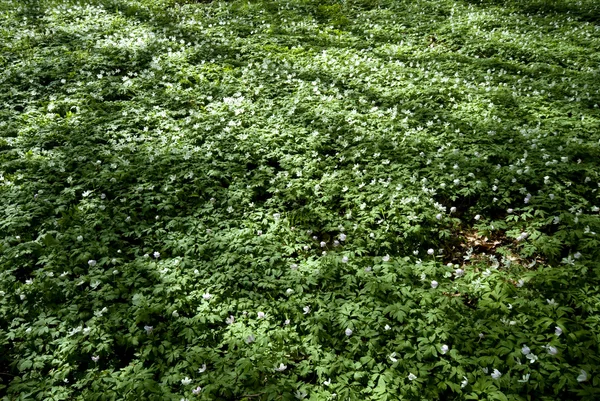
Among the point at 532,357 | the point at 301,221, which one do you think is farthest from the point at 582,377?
the point at 301,221

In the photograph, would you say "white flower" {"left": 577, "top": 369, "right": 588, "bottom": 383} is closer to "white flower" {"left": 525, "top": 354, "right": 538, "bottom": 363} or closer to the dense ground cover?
the dense ground cover

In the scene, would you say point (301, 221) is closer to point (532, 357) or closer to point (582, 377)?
point (532, 357)

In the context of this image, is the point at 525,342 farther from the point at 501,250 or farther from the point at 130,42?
the point at 130,42

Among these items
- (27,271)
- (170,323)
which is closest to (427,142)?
(170,323)

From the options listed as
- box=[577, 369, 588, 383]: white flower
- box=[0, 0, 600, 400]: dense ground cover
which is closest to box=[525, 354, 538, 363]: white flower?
box=[0, 0, 600, 400]: dense ground cover

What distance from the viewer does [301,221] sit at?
4883 mm

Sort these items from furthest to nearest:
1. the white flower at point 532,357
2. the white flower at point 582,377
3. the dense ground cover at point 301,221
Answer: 1. the dense ground cover at point 301,221
2. the white flower at point 532,357
3. the white flower at point 582,377

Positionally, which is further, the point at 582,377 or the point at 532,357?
the point at 532,357

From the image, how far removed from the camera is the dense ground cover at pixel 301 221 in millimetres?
3225

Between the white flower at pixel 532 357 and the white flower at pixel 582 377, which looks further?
the white flower at pixel 532 357

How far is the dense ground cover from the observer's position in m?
3.22

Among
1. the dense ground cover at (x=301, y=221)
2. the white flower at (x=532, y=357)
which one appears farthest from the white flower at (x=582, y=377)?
the white flower at (x=532, y=357)

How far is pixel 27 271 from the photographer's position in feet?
14.6

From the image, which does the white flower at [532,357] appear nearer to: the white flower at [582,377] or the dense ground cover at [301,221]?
the dense ground cover at [301,221]
